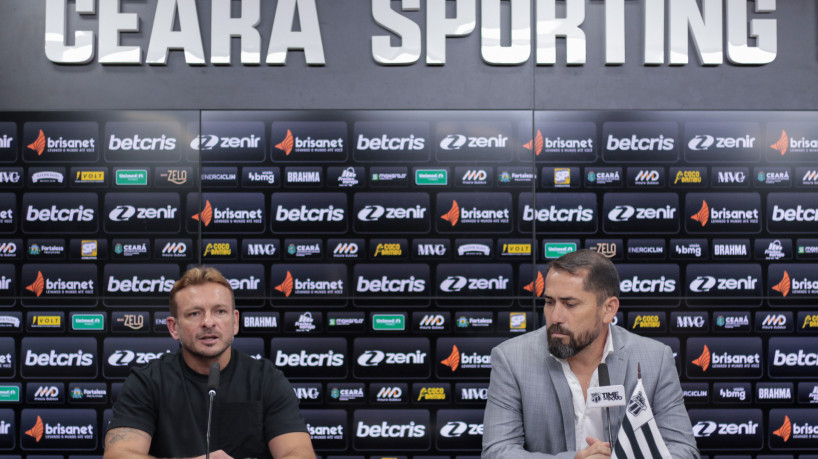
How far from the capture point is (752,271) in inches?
136

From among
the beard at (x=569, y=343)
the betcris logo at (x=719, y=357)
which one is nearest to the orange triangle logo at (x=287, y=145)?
the beard at (x=569, y=343)

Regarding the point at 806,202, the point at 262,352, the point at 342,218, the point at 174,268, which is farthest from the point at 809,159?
the point at 174,268

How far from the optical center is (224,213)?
3.48 metres

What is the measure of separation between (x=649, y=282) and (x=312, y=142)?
70.7 inches

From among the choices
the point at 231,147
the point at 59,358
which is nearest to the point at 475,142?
the point at 231,147

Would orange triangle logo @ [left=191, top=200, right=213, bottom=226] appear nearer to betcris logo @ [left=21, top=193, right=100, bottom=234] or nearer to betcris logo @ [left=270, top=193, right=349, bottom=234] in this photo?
betcris logo @ [left=270, top=193, right=349, bottom=234]

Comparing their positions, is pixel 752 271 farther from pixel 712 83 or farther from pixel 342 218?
pixel 342 218

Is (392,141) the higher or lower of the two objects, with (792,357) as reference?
higher

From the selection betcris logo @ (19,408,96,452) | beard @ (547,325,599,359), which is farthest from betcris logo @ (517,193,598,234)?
betcris logo @ (19,408,96,452)

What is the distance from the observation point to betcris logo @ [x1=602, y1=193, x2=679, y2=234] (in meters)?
3.47

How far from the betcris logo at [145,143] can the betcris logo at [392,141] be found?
90 centimetres

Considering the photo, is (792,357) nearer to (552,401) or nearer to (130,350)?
(552,401)

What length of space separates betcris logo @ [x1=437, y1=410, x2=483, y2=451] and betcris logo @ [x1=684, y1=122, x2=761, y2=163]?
5.46 feet

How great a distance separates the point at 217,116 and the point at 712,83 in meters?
2.46
